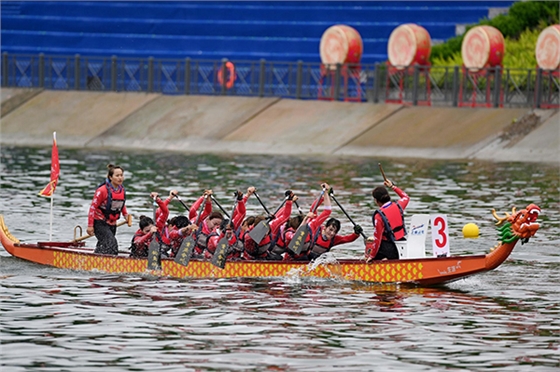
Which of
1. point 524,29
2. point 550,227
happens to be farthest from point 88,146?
point 550,227

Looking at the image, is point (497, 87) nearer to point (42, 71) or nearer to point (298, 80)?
point (298, 80)

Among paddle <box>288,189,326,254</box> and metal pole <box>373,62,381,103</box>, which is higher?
metal pole <box>373,62,381,103</box>

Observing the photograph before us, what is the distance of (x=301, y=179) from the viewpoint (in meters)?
34.2

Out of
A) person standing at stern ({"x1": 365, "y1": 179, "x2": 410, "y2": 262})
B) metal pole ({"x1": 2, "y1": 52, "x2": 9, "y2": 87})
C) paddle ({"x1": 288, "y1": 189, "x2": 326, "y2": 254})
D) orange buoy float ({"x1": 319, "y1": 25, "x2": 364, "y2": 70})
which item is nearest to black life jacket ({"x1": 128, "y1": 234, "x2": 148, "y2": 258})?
paddle ({"x1": 288, "y1": 189, "x2": 326, "y2": 254})

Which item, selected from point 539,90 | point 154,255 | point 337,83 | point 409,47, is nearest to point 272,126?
point 337,83

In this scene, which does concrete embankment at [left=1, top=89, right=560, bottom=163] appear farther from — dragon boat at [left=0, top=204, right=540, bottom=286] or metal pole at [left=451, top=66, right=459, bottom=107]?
dragon boat at [left=0, top=204, right=540, bottom=286]

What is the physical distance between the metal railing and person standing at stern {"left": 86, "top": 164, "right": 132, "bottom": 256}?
75.4ft

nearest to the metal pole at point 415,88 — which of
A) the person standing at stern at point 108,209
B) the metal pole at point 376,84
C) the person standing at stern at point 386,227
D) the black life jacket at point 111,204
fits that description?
the metal pole at point 376,84

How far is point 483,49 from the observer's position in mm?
42844

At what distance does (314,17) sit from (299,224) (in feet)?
123

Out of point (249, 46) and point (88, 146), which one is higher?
point (249, 46)

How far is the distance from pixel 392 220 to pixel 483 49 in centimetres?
2512

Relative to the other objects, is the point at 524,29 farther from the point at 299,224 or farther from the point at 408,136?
the point at 299,224

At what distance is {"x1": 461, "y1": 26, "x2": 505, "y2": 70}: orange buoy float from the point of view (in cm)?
4278
